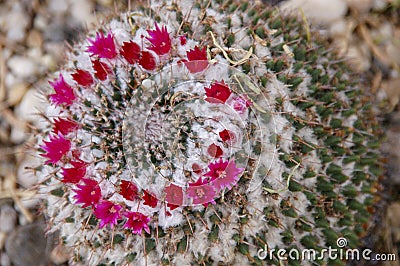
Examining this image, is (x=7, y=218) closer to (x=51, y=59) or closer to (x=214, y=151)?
(x=51, y=59)

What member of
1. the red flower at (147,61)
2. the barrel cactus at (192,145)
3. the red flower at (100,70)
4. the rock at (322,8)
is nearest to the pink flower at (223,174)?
the barrel cactus at (192,145)

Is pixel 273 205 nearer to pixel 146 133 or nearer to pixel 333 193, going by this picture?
pixel 333 193

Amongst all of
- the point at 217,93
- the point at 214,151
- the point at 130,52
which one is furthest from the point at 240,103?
the point at 130,52

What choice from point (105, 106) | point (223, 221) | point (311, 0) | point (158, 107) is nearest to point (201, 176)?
point (223, 221)

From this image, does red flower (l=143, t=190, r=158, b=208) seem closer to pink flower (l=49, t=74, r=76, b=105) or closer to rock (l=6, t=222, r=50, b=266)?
pink flower (l=49, t=74, r=76, b=105)

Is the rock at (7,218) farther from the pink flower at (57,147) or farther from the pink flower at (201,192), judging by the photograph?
the pink flower at (201,192)

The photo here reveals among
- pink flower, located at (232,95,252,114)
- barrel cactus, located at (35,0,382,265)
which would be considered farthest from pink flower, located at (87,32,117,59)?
pink flower, located at (232,95,252,114)
